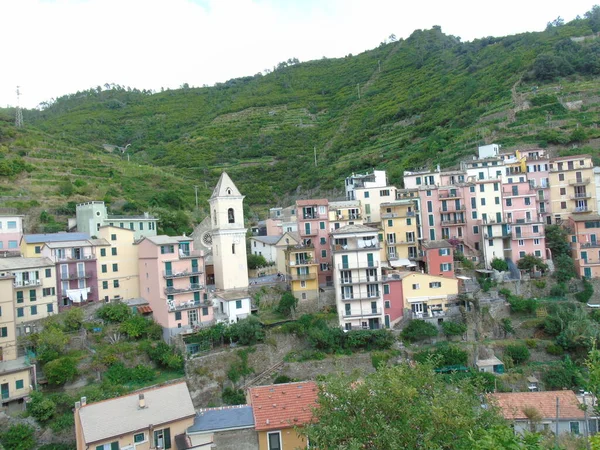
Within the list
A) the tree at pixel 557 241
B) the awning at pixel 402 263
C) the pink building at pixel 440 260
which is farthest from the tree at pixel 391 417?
the tree at pixel 557 241

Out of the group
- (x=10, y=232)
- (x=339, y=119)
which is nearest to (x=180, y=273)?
(x=10, y=232)

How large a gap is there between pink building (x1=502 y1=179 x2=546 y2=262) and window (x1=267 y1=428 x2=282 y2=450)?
29.6m

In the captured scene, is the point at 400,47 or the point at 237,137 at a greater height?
the point at 400,47

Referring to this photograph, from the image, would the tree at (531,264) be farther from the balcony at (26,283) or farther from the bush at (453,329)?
the balcony at (26,283)

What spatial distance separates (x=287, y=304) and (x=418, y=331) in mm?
10481

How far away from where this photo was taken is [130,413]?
25.1 meters

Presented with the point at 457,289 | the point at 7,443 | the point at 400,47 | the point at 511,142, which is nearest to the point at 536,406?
the point at 457,289

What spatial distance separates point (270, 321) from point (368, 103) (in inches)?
3289

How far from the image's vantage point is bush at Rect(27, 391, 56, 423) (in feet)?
91.9

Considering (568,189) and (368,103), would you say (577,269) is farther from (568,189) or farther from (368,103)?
(368,103)

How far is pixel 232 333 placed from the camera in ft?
116

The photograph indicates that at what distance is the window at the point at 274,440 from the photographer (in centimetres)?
2356

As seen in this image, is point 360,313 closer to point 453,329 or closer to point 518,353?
point 453,329

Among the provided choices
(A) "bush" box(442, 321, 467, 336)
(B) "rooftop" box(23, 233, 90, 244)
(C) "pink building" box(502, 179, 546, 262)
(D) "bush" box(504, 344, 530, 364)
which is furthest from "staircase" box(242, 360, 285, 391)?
(C) "pink building" box(502, 179, 546, 262)
